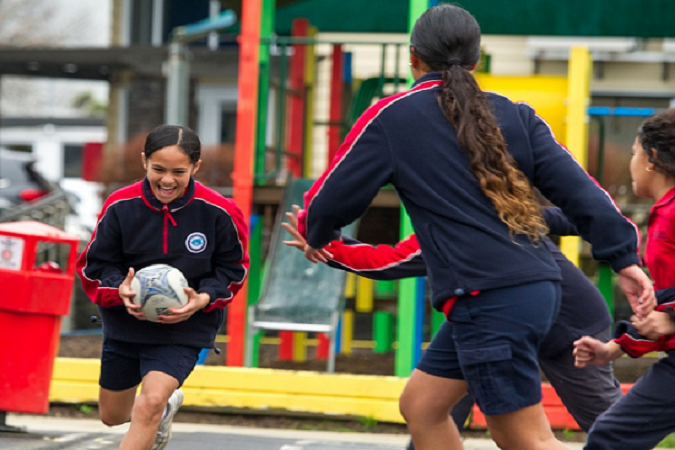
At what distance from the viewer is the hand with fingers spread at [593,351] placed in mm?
3881

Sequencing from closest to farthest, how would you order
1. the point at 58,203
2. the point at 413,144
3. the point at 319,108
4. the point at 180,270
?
the point at 413,144, the point at 180,270, the point at 58,203, the point at 319,108

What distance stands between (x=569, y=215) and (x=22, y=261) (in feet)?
12.8

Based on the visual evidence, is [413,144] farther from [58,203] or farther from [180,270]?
[58,203]

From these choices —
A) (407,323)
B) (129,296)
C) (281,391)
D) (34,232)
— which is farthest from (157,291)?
(407,323)

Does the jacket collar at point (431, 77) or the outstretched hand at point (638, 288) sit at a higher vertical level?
the jacket collar at point (431, 77)

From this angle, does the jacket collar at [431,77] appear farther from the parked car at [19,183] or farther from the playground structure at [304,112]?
the parked car at [19,183]

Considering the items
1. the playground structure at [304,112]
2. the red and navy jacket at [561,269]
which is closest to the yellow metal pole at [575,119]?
the playground structure at [304,112]

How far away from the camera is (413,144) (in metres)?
3.58

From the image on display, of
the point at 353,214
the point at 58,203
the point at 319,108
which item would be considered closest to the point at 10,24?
the point at 319,108

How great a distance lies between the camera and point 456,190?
3.54 metres

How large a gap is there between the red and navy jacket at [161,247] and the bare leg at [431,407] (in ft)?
4.11

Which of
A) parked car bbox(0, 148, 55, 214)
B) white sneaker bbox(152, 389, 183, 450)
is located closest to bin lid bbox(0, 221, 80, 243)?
white sneaker bbox(152, 389, 183, 450)

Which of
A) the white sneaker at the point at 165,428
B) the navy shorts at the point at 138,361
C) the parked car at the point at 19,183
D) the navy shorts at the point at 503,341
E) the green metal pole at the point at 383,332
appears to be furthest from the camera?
the parked car at the point at 19,183

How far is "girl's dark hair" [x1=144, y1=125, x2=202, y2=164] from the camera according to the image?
4.69 metres
